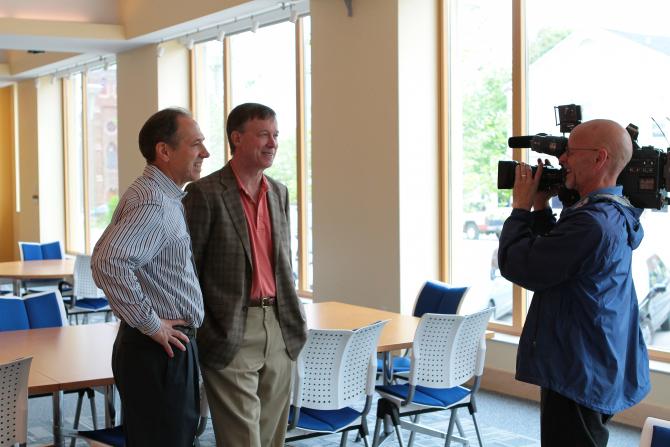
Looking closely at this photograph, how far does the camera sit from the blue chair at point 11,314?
16.1 feet

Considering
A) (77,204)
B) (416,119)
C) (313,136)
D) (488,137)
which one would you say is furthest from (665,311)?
(77,204)

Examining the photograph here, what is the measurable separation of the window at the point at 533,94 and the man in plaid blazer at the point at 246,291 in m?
3.02

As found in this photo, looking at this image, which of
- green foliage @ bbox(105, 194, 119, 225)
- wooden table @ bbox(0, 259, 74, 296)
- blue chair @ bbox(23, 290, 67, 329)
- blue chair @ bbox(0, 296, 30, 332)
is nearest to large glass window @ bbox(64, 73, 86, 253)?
green foliage @ bbox(105, 194, 119, 225)

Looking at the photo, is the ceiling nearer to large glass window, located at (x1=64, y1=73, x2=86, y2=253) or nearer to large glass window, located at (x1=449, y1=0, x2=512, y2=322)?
large glass window, located at (x1=449, y1=0, x2=512, y2=322)

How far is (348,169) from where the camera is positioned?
762 cm

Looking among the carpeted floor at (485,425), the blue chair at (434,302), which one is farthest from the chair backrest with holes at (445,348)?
the carpeted floor at (485,425)

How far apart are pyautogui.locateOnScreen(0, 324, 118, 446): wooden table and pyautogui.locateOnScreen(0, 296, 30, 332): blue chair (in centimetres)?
20

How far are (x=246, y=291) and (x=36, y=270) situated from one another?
5.64 metres

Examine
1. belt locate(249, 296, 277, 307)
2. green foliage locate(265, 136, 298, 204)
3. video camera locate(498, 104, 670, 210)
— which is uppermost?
green foliage locate(265, 136, 298, 204)

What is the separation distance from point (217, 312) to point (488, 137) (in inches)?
171

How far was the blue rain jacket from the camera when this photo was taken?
2512 millimetres

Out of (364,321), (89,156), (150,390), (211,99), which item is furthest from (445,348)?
(89,156)

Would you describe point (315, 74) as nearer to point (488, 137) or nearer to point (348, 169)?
point (348, 169)

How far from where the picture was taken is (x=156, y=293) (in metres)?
2.84
